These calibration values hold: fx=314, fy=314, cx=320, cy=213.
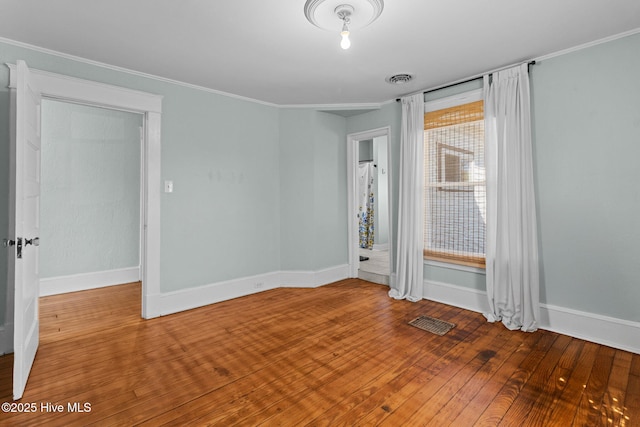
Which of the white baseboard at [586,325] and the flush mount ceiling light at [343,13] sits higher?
the flush mount ceiling light at [343,13]

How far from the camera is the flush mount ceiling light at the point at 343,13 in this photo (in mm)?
2066

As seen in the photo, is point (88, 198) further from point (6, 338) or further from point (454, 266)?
point (454, 266)

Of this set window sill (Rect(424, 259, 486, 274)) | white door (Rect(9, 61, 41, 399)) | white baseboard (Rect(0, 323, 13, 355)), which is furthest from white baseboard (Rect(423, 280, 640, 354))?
white baseboard (Rect(0, 323, 13, 355))

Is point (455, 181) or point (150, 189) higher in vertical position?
point (455, 181)

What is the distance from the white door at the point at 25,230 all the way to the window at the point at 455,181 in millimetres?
3760

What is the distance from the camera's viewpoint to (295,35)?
2.51m

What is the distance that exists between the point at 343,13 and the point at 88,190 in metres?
4.30

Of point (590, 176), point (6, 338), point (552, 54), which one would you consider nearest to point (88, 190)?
point (6, 338)

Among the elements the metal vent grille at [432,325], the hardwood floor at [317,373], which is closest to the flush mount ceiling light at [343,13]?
the hardwood floor at [317,373]

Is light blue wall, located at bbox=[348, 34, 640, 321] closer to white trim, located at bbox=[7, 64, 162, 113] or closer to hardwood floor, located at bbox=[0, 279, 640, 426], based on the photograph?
hardwood floor, located at bbox=[0, 279, 640, 426]

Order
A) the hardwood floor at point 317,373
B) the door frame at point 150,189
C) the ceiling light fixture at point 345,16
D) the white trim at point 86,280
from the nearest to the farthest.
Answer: the hardwood floor at point 317,373 < the ceiling light fixture at point 345,16 < the door frame at point 150,189 < the white trim at point 86,280

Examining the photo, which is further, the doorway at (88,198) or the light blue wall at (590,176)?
the doorway at (88,198)

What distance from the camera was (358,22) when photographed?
2275 mm

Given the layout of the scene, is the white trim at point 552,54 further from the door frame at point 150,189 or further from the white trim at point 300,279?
the door frame at point 150,189
